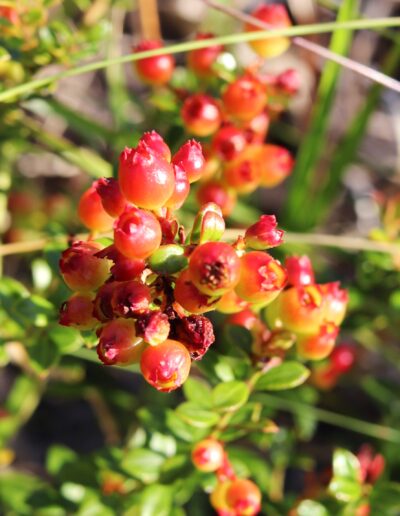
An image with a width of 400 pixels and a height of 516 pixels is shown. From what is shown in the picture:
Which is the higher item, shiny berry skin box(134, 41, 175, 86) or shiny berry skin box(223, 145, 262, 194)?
shiny berry skin box(134, 41, 175, 86)

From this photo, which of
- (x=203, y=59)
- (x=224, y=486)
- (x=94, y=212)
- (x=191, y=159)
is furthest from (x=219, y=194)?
(x=224, y=486)

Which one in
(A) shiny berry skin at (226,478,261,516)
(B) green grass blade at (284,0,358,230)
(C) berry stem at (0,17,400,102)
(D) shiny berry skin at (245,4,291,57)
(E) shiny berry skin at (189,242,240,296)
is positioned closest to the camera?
A: (E) shiny berry skin at (189,242,240,296)

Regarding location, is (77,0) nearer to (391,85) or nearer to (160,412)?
(391,85)

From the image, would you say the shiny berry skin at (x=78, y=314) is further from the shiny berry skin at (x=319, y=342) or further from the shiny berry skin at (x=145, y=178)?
the shiny berry skin at (x=319, y=342)

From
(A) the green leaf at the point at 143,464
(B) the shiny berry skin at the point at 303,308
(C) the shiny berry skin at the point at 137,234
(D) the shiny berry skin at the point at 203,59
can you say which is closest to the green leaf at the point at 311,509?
(A) the green leaf at the point at 143,464

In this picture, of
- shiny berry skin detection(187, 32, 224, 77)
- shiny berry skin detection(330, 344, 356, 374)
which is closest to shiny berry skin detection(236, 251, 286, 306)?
shiny berry skin detection(187, 32, 224, 77)

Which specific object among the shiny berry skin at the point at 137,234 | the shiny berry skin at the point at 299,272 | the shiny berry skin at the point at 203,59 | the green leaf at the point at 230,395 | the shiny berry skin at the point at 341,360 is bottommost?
the shiny berry skin at the point at 341,360

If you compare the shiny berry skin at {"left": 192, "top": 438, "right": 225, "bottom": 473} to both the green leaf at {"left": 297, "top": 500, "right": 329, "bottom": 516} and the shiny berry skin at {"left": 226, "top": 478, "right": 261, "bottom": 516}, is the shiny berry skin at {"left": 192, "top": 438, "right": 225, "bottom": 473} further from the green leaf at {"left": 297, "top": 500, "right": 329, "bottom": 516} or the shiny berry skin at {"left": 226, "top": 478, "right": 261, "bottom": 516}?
the green leaf at {"left": 297, "top": 500, "right": 329, "bottom": 516}
